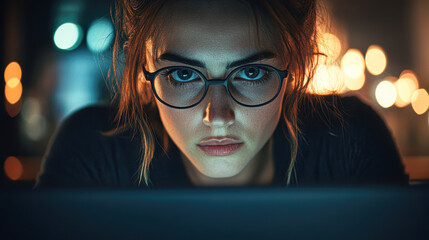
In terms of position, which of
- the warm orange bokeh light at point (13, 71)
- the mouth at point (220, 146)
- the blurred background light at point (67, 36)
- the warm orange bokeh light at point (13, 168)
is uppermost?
the blurred background light at point (67, 36)

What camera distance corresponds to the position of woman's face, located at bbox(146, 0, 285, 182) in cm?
75

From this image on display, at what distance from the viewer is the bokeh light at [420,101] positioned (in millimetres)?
4547

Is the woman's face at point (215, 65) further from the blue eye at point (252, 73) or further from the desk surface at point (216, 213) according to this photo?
the desk surface at point (216, 213)

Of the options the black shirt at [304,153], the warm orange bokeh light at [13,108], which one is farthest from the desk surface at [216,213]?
the warm orange bokeh light at [13,108]

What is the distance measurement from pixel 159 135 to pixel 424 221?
2.36 feet

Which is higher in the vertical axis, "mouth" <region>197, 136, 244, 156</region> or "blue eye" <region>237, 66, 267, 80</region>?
"blue eye" <region>237, 66, 267, 80</region>

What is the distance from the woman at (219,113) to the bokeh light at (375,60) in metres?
4.33

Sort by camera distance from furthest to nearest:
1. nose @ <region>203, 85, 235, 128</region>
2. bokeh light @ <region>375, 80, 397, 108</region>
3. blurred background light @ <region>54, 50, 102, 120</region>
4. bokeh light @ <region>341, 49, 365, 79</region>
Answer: blurred background light @ <region>54, 50, 102, 120</region> → bokeh light @ <region>375, 80, 397, 108</region> → bokeh light @ <region>341, 49, 365, 79</region> → nose @ <region>203, 85, 235, 128</region>

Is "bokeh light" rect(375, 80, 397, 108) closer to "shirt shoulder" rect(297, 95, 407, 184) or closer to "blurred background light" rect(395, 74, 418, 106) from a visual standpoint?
"blurred background light" rect(395, 74, 418, 106)

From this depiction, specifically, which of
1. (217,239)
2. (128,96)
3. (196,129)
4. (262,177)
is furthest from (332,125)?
(217,239)

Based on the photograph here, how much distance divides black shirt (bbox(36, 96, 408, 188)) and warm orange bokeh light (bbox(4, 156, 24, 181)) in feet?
9.40

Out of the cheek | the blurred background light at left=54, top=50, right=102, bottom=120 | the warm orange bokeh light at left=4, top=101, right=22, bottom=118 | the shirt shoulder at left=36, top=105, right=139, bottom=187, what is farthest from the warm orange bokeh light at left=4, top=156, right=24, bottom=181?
the cheek

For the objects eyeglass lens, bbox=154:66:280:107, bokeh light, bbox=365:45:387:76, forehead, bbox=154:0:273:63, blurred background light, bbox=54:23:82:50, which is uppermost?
blurred background light, bbox=54:23:82:50

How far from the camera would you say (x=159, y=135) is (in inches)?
38.8
